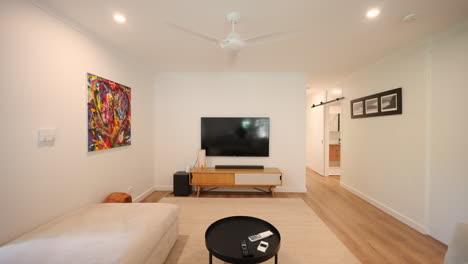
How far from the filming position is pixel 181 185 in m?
3.24

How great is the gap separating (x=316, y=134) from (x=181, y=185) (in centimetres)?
409

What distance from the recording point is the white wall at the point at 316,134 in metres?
4.81

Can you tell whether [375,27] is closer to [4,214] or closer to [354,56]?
[354,56]

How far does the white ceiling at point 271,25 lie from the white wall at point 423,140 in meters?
0.30

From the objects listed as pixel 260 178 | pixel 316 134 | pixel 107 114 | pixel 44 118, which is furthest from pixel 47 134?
pixel 316 134

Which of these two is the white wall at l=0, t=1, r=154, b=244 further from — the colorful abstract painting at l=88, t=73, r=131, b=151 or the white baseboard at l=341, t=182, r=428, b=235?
the white baseboard at l=341, t=182, r=428, b=235

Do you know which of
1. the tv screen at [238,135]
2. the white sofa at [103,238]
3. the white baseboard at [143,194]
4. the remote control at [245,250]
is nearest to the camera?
the white sofa at [103,238]

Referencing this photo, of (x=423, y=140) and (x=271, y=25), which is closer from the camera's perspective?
(x=271, y=25)

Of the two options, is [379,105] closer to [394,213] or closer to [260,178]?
[394,213]

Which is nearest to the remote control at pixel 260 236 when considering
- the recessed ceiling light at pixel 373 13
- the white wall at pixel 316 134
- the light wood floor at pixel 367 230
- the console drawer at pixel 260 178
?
the light wood floor at pixel 367 230

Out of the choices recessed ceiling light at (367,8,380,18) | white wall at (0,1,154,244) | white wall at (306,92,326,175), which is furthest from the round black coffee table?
white wall at (306,92,326,175)

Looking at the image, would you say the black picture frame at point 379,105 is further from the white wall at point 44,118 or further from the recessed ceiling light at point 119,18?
the white wall at point 44,118

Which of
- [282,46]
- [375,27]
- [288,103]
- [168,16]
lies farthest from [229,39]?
[288,103]

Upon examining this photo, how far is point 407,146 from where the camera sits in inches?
92.9
